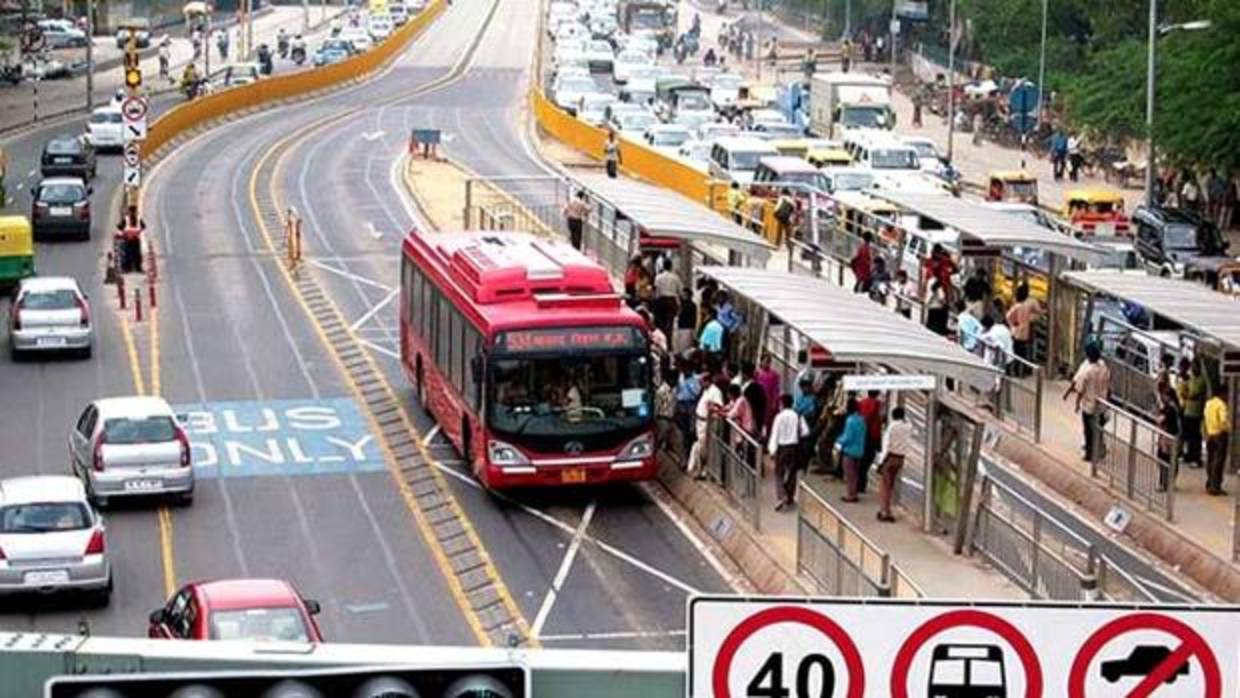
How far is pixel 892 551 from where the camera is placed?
2891 centimetres

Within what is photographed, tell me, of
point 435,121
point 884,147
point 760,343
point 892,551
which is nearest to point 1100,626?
point 892,551

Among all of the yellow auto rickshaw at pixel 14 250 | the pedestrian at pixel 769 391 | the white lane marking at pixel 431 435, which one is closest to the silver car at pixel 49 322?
the yellow auto rickshaw at pixel 14 250

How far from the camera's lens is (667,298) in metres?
40.6

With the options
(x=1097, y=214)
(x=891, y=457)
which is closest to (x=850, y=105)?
(x=1097, y=214)

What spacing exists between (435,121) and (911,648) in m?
89.9

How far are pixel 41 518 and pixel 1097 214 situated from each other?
37.5 meters

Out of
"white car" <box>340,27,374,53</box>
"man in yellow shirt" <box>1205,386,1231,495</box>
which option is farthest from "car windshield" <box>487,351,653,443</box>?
"white car" <box>340,27,374,53</box>

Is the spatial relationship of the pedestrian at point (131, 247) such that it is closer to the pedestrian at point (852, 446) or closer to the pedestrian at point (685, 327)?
the pedestrian at point (685, 327)

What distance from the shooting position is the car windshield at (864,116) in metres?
83.8

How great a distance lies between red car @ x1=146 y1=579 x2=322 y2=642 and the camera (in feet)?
75.1

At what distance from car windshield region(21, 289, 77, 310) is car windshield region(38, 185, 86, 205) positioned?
16008 mm

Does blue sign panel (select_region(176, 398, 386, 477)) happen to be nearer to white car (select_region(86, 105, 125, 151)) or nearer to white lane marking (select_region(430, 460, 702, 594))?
white lane marking (select_region(430, 460, 702, 594))

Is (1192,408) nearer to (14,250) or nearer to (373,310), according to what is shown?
(373,310)

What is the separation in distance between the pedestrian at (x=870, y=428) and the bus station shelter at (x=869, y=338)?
0.45 m
